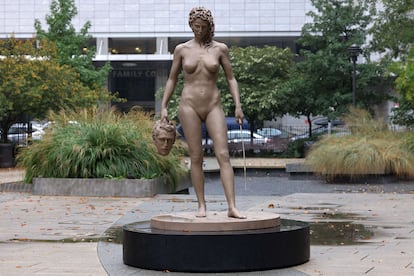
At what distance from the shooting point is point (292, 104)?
3731 cm

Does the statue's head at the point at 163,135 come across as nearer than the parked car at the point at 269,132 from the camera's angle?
Yes

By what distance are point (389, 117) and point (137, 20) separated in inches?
1098

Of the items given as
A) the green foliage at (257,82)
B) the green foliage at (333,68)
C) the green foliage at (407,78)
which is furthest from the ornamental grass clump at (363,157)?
the green foliage at (257,82)

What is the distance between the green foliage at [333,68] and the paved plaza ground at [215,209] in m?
14.6

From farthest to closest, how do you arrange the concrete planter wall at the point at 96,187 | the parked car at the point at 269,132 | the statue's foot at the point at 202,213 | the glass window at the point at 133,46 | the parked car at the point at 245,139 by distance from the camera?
1. the glass window at the point at 133,46
2. the parked car at the point at 269,132
3. the parked car at the point at 245,139
4. the concrete planter wall at the point at 96,187
5. the statue's foot at the point at 202,213

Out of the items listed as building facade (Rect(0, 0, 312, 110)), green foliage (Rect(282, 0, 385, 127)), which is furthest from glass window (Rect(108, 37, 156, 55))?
green foliage (Rect(282, 0, 385, 127))

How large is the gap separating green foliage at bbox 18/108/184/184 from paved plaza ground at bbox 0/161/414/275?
83 cm

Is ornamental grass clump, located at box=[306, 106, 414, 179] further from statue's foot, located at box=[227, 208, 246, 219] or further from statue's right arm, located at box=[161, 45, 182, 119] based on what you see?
statue's foot, located at box=[227, 208, 246, 219]

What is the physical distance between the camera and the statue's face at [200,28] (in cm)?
895

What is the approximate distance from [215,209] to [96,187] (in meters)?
3.93

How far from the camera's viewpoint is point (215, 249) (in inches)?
317

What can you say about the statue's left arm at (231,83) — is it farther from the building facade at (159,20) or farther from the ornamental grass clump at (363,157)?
the building facade at (159,20)

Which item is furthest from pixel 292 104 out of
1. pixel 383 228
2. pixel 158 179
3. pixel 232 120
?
pixel 383 228

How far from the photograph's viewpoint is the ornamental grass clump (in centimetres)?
2130
